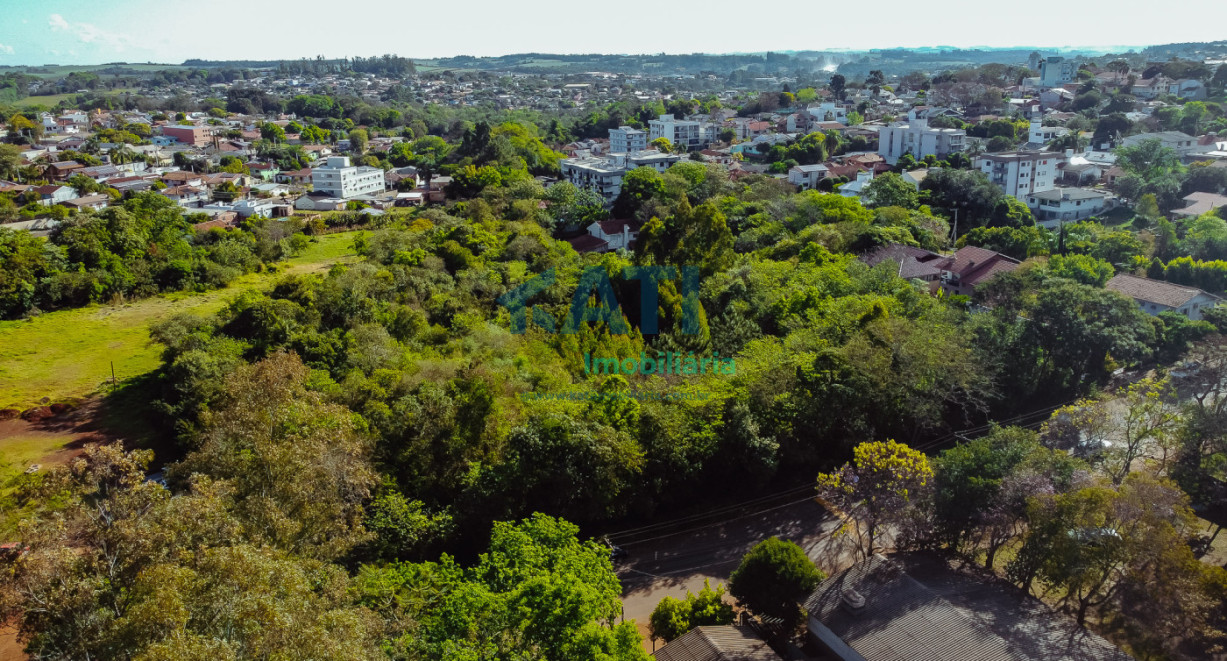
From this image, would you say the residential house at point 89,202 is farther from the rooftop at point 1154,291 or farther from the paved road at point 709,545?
the rooftop at point 1154,291

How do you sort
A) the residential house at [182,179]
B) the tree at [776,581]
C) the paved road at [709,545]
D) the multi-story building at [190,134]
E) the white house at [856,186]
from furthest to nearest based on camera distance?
the multi-story building at [190,134] < the residential house at [182,179] < the white house at [856,186] < the paved road at [709,545] < the tree at [776,581]

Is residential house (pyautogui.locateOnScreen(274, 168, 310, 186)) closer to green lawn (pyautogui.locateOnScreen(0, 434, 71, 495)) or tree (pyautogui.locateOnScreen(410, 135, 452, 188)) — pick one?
tree (pyautogui.locateOnScreen(410, 135, 452, 188))

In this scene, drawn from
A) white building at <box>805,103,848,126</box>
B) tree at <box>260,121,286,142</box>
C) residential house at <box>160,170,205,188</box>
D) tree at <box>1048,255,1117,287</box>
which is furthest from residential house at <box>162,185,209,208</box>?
white building at <box>805,103,848,126</box>

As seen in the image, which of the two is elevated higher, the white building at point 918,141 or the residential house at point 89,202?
the white building at point 918,141

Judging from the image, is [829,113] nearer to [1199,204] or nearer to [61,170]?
[1199,204]

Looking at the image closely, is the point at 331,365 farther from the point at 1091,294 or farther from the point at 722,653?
the point at 1091,294

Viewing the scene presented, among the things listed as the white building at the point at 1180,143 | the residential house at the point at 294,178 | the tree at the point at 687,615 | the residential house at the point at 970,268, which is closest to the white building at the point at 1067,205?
the residential house at the point at 970,268
